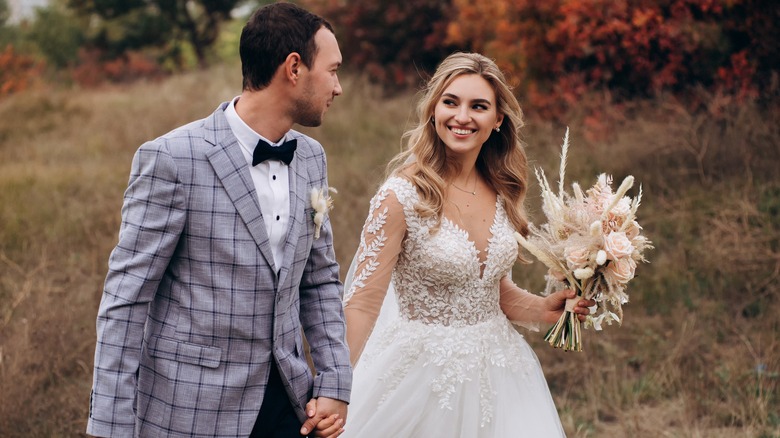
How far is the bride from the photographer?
12.1ft

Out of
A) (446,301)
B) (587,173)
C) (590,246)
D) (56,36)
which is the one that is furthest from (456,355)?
(56,36)

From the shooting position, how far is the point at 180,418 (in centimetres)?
279

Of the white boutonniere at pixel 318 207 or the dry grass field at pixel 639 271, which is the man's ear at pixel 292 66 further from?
the dry grass field at pixel 639 271

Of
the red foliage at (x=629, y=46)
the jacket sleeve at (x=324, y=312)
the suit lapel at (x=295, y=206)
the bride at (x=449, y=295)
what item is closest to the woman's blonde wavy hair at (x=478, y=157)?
the bride at (x=449, y=295)

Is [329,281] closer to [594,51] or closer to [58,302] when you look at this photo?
[58,302]

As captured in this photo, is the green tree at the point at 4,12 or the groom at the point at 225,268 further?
the green tree at the point at 4,12

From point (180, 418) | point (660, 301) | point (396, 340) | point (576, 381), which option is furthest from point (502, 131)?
point (660, 301)

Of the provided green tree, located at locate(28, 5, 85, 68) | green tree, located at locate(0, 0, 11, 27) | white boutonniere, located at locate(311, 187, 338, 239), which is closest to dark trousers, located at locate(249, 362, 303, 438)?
white boutonniere, located at locate(311, 187, 338, 239)

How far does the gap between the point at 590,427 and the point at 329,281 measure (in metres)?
3.03

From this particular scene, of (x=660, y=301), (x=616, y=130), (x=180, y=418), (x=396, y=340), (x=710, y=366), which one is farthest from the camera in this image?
(x=616, y=130)

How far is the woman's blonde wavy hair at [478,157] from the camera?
3816mm

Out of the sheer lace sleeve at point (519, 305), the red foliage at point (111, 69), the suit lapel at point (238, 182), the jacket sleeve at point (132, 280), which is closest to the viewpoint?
the jacket sleeve at point (132, 280)

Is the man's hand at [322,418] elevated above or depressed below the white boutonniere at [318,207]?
below

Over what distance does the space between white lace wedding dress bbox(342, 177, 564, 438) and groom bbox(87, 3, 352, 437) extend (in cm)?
73
